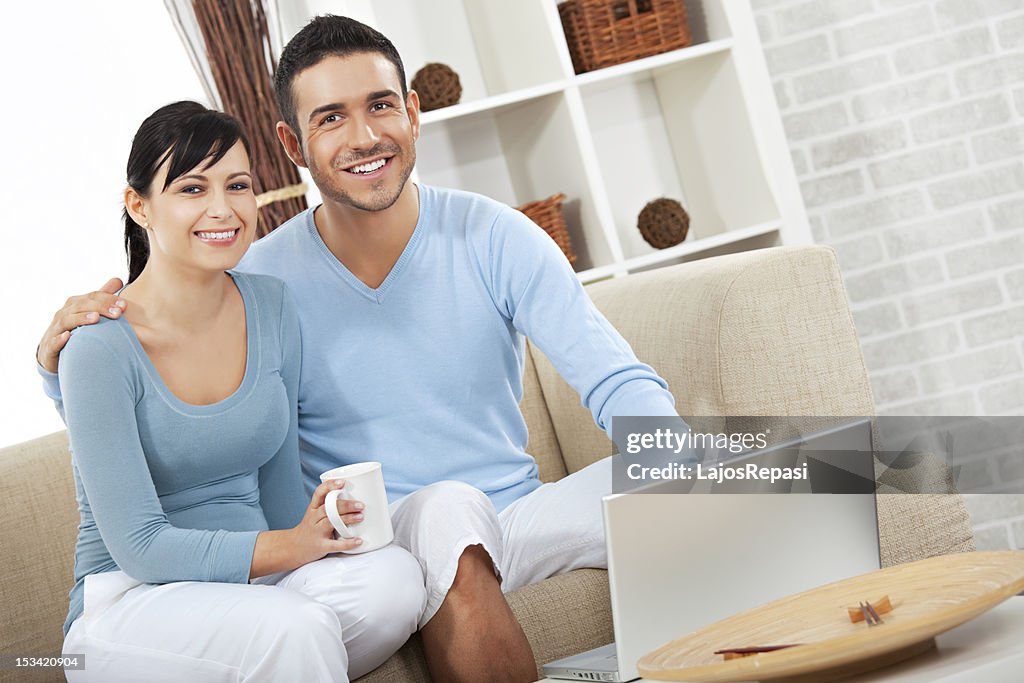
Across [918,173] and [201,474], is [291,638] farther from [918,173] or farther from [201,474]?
[918,173]

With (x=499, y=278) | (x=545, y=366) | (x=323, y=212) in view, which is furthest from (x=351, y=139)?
(x=545, y=366)

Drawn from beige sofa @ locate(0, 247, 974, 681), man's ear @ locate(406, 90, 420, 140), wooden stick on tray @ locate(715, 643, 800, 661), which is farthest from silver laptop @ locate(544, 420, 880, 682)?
man's ear @ locate(406, 90, 420, 140)

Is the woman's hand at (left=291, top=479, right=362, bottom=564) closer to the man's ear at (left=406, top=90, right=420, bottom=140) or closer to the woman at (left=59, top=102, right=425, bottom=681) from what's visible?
the woman at (left=59, top=102, right=425, bottom=681)

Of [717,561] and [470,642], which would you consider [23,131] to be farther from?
[717,561]

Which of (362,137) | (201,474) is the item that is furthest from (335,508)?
(362,137)

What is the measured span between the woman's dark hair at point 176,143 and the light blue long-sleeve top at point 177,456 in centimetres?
20

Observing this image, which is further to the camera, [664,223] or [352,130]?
[664,223]

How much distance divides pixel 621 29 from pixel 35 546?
1.78m

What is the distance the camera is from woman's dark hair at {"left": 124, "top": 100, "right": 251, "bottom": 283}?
158 centimetres

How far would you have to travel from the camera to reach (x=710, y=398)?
184 cm

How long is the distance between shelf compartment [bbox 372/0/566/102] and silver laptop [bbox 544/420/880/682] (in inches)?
A: 71.8

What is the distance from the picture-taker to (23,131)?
281 centimetres

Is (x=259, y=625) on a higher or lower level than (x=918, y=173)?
lower

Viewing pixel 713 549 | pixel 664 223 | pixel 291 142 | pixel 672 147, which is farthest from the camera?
pixel 672 147
